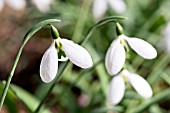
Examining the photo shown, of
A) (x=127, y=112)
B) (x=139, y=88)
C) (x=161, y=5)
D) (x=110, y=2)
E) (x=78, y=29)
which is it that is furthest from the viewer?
(x=161, y=5)

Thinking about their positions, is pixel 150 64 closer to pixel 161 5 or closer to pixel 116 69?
pixel 161 5

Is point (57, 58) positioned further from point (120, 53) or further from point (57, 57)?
point (120, 53)

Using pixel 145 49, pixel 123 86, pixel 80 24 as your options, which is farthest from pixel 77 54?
pixel 80 24

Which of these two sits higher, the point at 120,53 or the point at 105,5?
the point at 105,5

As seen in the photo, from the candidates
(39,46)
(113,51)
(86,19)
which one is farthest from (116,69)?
(39,46)

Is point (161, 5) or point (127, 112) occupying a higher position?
point (161, 5)

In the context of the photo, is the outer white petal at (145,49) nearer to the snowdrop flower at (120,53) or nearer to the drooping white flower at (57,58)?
the snowdrop flower at (120,53)

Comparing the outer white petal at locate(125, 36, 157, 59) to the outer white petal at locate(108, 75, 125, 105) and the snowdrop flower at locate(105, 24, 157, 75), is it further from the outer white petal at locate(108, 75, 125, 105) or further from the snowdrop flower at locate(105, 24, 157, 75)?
the outer white petal at locate(108, 75, 125, 105)

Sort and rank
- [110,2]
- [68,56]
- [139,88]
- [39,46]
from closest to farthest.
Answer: [68,56]
[139,88]
[110,2]
[39,46]
